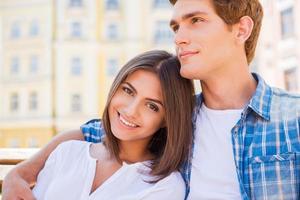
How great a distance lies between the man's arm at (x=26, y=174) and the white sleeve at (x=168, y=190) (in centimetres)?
39

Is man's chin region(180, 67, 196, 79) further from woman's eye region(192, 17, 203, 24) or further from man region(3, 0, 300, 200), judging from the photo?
woman's eye region(192, 17, 203, 24)

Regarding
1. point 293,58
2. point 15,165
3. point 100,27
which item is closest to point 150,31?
point 100,27

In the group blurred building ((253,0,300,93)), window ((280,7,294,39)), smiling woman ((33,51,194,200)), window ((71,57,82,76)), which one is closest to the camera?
smiling woman ((33,51,194,200))

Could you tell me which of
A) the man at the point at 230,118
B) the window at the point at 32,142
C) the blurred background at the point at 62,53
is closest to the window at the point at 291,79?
the blurred background at the point at 62,53

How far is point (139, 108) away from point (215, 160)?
300 mm

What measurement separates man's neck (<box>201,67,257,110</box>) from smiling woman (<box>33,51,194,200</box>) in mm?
75

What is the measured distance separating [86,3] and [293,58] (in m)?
8.60

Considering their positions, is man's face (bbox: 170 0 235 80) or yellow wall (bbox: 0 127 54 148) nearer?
man's face (bbox: 170 0 235 80)

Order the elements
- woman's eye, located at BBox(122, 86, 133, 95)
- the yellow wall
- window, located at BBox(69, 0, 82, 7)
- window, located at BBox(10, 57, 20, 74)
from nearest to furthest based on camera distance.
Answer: woman's eye, located at BBox(122, 86, 133, 95) < the yellow wall < window, located at BBox(69, 0, 82, 7) < window, located at BBox(10, 57, 20, 74)

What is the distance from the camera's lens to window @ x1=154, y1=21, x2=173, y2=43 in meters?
19.3

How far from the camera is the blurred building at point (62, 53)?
19250 millimetres

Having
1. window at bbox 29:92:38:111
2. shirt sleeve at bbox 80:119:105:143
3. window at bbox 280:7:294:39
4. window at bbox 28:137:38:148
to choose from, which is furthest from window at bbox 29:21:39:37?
shirt sleeve at bbox 80:119:105:143

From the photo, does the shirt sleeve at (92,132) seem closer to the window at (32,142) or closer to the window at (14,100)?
the window at (32,142)

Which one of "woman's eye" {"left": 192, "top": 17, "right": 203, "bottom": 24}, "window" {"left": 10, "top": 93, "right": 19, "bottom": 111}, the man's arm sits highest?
"woman's eye" {"left": 192, "top": 17, "right": 203, "bottom": 24}
